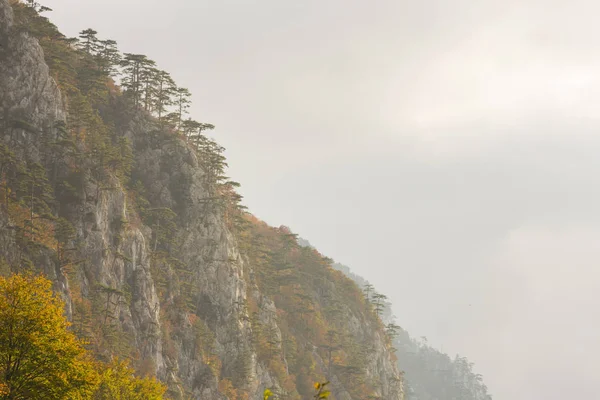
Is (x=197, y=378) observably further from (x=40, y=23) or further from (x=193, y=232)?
(x=40, y=23)

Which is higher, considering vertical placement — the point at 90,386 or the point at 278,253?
the point at 278,253

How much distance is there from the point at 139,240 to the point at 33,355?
1667 inches

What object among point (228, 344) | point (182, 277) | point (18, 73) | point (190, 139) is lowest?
point (228, 344)

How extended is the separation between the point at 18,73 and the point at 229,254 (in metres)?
40.9

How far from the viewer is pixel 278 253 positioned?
116 metres

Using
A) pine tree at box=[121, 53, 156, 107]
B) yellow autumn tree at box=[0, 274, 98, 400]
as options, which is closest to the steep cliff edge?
pine tree at box=[121, 53, 156, 107]

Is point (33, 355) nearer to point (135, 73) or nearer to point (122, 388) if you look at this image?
point (122, 388)

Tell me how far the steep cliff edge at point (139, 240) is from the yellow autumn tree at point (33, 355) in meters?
24.4

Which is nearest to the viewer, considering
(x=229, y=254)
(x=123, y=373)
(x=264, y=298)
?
(x=123, y=373)

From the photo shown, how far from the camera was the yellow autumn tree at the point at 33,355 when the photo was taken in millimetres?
29969

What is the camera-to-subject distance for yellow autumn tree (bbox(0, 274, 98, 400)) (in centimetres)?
2997

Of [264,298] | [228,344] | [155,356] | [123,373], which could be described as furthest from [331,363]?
[123,373]

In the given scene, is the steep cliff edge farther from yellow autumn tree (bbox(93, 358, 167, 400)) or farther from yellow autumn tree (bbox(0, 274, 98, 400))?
yellow autumn tree (bbox(0, 274, 98, 400))

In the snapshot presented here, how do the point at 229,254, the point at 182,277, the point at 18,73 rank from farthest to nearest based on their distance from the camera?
1. the point at 229,254
2. the point at 182,277
3. the point at 18,73
